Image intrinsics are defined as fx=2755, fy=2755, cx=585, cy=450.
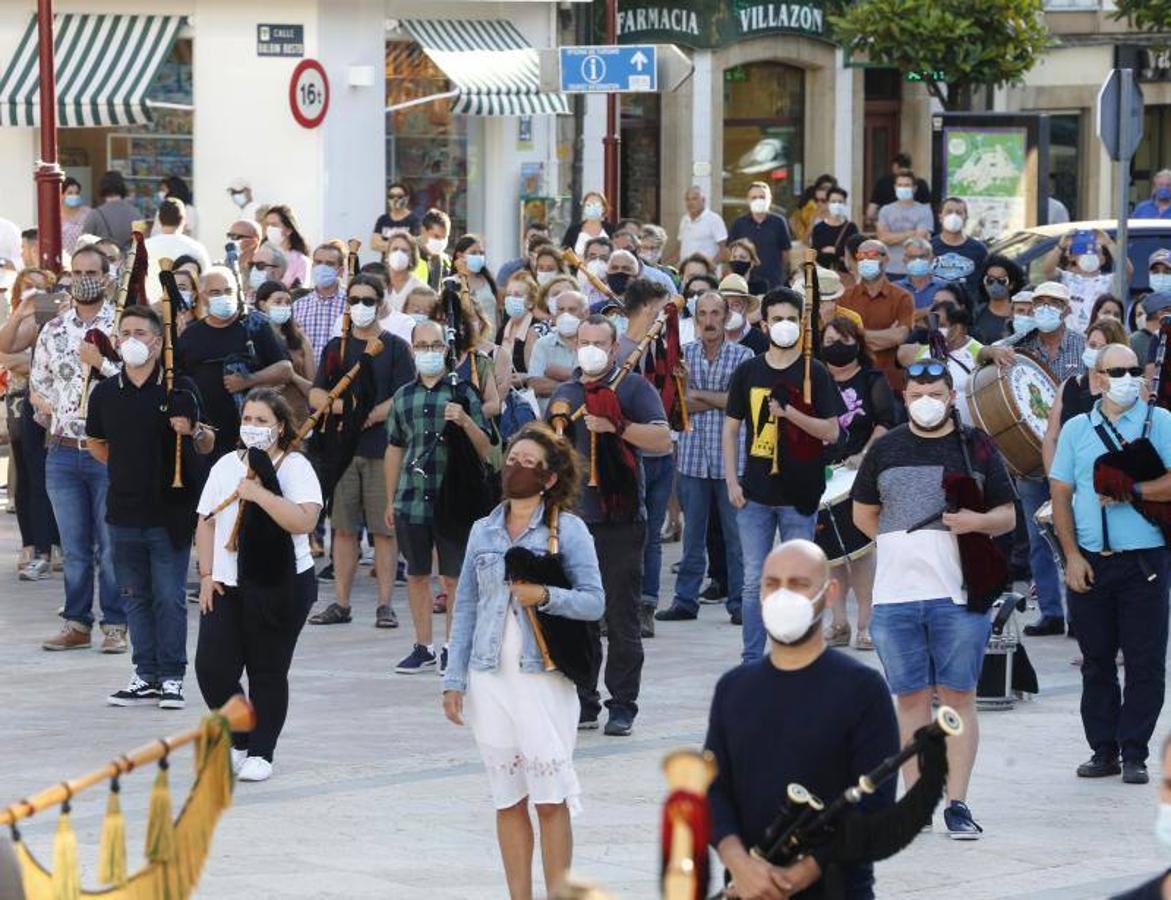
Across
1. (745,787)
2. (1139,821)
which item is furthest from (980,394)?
(745,787)

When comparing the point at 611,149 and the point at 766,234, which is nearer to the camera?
the point at 766,234

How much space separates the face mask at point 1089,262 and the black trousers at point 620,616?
8419 millimetres

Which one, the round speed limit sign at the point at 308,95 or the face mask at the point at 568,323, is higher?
the round speed limit sign at the point at 308,95

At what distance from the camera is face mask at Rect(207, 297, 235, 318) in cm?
1491

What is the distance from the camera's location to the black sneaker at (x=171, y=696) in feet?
42.2

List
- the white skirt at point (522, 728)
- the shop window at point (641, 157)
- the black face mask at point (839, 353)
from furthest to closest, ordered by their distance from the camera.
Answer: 1. the shop window at point (641, 157)
2. the black face mask at point (839, 353)
3. the white skirt at point (522, 728)

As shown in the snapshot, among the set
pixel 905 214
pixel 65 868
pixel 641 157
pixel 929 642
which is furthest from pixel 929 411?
pixel 641 157

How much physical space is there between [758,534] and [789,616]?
6289 mm

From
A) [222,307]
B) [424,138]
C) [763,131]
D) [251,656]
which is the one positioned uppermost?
[763,131]

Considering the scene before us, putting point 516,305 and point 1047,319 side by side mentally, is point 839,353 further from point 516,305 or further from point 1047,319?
point 516,305

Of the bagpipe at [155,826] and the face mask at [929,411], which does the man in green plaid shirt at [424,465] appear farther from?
the bagpipe at [155,826]

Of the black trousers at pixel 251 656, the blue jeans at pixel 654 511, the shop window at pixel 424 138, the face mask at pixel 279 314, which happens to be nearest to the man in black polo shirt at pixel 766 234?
the shop window at pixel 424 138

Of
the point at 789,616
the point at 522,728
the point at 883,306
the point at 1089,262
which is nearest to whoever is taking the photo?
the point at 789,616

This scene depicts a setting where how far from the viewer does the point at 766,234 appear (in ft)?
86.0
